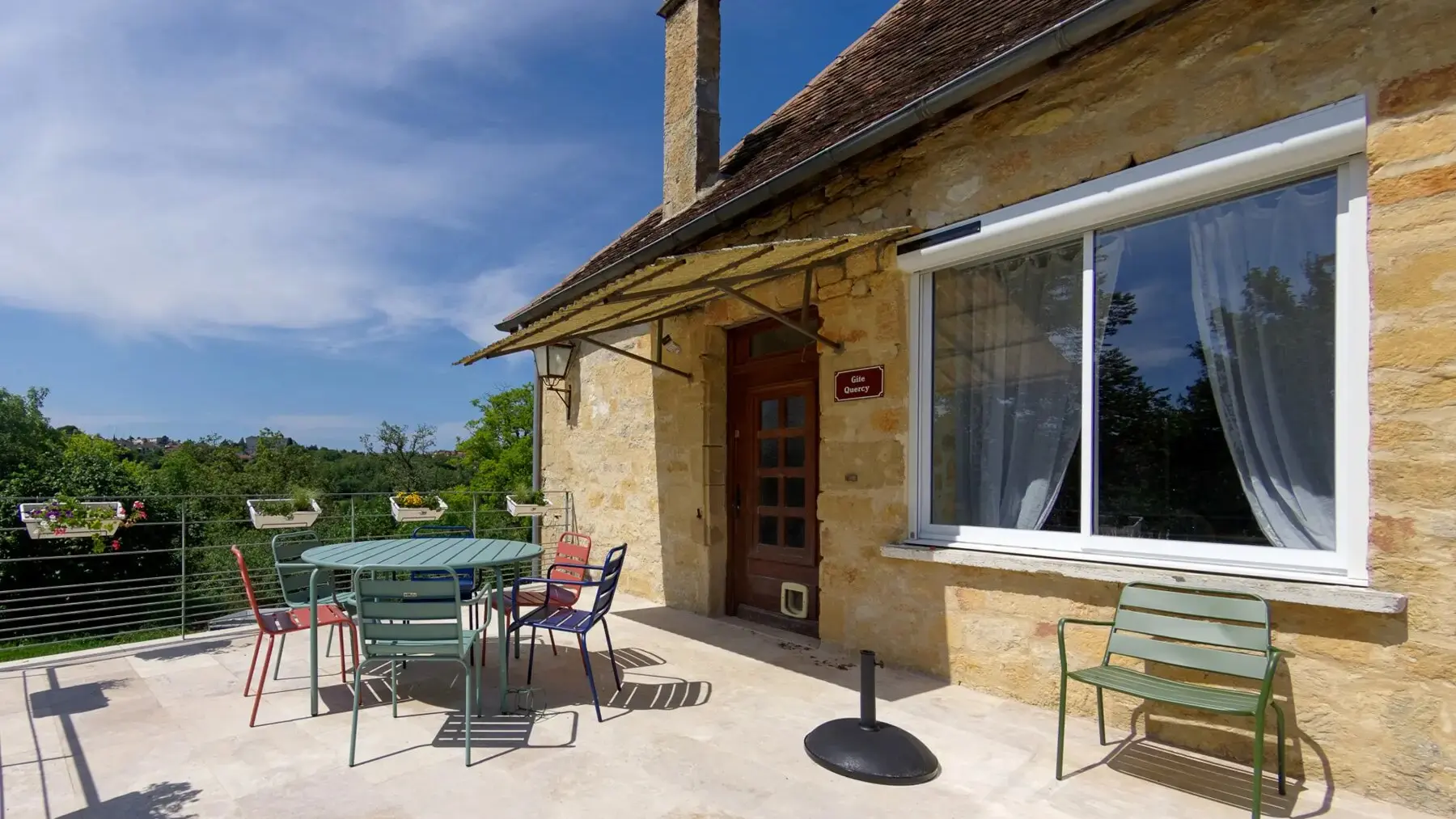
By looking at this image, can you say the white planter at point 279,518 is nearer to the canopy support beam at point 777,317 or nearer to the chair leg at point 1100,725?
the canopy support beam at point 777,317

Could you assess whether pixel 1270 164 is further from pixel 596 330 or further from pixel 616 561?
pixel 596 330

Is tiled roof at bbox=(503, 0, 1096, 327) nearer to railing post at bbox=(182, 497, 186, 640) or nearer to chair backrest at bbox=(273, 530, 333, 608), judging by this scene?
chair backrest at bbox=(273, 530, 333, 608)

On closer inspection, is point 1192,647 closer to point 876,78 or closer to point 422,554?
point 422,554

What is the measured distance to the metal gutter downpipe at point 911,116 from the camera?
3143mm

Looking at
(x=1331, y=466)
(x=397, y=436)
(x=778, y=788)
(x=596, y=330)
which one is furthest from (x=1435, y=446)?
(x=397, y=436)

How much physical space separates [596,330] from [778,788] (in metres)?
4.16

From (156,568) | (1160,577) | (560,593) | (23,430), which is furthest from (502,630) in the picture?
(23,430)

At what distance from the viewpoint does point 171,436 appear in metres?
53.8

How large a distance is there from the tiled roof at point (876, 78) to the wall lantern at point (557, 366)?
2.50 feet

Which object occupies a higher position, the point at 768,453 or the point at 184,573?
the point at 768,453

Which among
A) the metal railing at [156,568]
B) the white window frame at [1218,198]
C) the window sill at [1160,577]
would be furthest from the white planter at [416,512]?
the white window frame at [1218,198]

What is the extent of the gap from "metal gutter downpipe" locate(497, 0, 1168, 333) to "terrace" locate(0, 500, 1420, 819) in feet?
9.13

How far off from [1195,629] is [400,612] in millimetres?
3447

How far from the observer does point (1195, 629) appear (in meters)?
3.02
